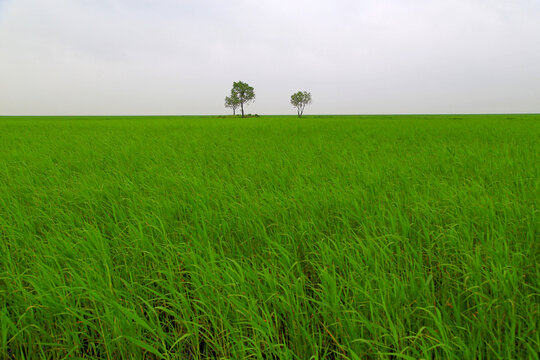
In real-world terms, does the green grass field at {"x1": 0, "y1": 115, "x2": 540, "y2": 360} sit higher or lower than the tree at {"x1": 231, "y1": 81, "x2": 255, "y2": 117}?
lower

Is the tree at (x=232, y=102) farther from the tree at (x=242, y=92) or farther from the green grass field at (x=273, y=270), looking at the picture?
the green grass field at (x=273, y=270)

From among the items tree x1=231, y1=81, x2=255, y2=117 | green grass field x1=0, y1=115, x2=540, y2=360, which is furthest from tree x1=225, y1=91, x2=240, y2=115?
green grass field x1=0, y1=115, x2=540, y2=360

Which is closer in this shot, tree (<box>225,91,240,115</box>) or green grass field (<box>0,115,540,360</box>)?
green grass field (<box>0,115,540,360</box>)

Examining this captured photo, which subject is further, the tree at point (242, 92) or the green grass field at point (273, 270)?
the tree at point (242, 92)

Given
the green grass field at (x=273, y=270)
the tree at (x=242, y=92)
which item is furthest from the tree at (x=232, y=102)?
the green grass field at (x=273, y=270)

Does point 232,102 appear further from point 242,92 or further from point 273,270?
point 273,270

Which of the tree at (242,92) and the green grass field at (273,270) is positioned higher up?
the tree at (242,92)

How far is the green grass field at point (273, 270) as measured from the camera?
0.98 meters

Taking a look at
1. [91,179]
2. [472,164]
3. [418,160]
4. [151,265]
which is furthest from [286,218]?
[472,164]

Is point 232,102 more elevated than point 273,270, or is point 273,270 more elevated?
point 232,102

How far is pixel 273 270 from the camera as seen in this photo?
4.29ft

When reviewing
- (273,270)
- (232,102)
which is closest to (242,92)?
(232,102)

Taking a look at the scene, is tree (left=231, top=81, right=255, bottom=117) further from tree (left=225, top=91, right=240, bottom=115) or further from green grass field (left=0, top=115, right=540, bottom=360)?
green grass field (left=0, top=115, right=540, bottom=360)

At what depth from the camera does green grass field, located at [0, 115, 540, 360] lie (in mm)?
982
